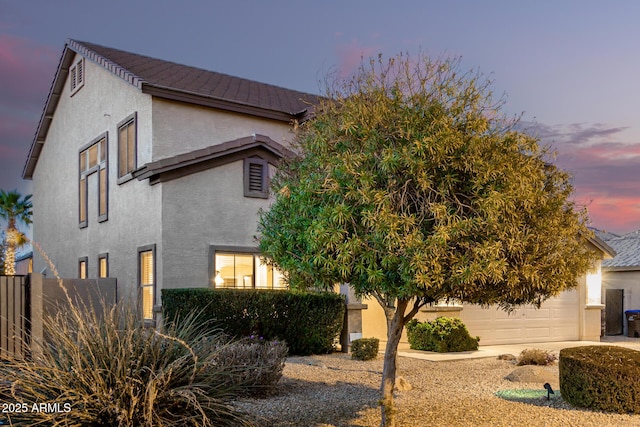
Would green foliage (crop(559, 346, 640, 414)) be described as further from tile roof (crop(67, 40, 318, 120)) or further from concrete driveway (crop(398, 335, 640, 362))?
tile roof (crop(67, 40, 318, 120))

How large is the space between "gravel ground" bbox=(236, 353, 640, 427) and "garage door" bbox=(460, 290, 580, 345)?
495 centimetres

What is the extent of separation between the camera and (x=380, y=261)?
19.9ft

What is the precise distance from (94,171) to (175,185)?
5737 mm

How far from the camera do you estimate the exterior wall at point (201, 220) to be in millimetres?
14453

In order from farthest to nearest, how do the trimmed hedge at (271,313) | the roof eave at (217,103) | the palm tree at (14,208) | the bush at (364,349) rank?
the palm tree at (14,208)
the roof eave at (217,103)
the bush at (364,349)
the trimmed hedge at (271,313)

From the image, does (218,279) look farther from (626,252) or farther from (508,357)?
(626,252)

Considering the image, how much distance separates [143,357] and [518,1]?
426 inches

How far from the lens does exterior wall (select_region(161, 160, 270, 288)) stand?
1445 cm

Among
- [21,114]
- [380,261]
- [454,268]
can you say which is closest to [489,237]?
[454,268]

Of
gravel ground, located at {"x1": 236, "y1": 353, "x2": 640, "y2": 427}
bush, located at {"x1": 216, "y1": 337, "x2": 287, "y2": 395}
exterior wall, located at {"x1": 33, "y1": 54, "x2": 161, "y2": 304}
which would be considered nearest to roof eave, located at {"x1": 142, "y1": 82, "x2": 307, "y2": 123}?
exterior wall, located at {"x1": 33, "y1": 54, "x2": 161, "y2": 304}

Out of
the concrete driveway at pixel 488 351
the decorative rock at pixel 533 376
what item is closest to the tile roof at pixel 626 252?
the concrete driveway at pixel 488 351

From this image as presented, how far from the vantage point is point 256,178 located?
15875 mm

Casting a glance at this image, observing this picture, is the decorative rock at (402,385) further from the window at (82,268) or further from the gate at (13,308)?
the window at (82,268)

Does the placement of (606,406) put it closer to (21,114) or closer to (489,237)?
(489,237)
